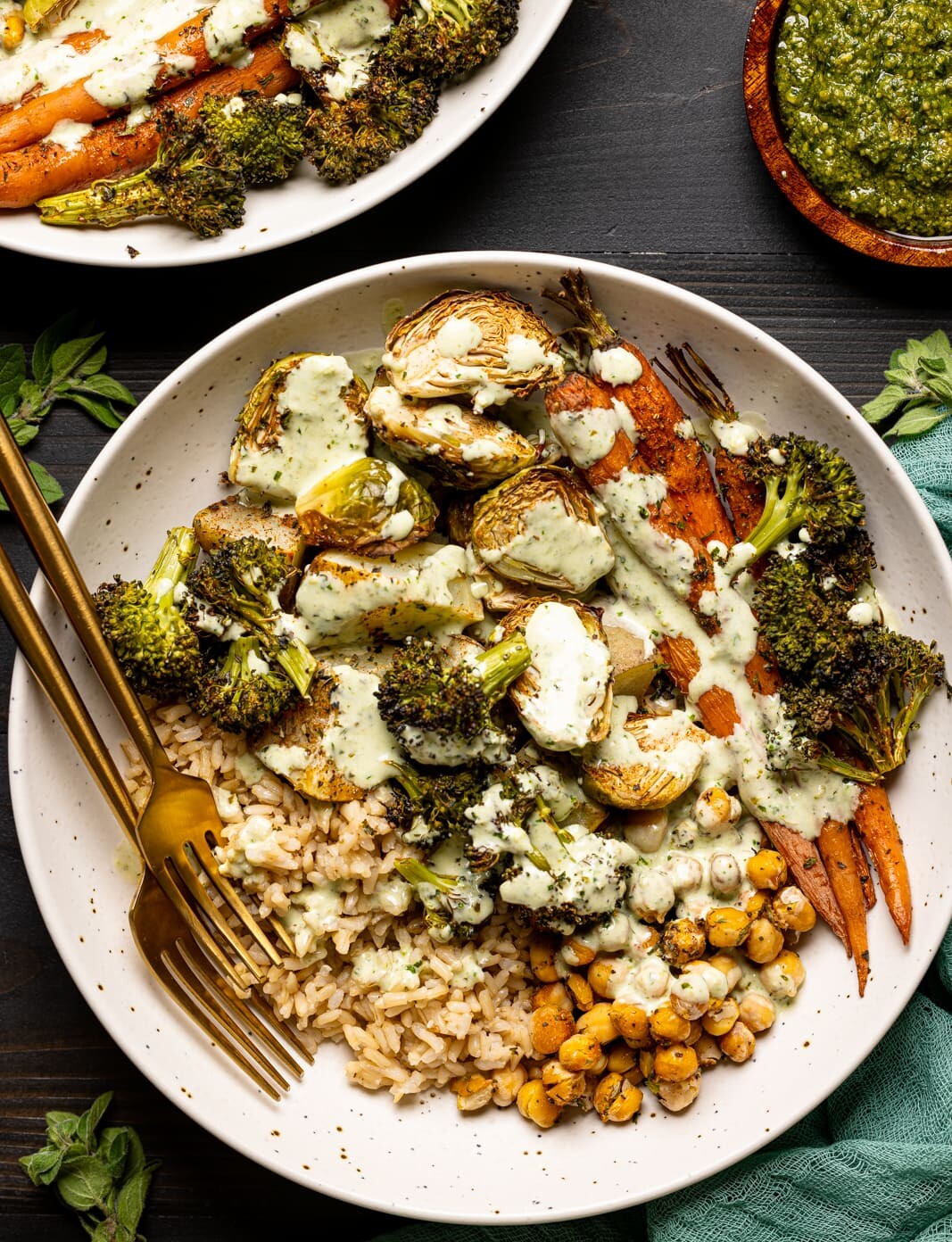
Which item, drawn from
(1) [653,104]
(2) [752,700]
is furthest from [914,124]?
(2) [752,700]

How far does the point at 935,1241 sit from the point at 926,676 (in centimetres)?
180

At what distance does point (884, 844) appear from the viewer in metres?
3.43

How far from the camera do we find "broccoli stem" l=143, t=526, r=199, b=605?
11.1 feet

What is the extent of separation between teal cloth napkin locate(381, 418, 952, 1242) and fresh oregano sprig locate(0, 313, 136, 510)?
111 inches

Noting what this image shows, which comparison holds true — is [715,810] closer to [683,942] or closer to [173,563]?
[683,942]

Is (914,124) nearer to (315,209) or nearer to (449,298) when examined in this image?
(449,298)

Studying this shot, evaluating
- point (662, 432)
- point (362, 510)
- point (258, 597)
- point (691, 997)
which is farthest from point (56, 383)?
point (691, 997)

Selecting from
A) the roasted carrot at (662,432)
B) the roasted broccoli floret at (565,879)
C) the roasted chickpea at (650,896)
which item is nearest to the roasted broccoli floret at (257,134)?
the roasted carrot at (662,432)

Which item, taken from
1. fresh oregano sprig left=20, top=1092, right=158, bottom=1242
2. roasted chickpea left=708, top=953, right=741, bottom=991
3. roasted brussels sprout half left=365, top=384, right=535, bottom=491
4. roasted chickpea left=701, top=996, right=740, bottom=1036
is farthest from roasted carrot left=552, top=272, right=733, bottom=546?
fresh oregano sprig left=20, top=1092, right=158, bottom=1242

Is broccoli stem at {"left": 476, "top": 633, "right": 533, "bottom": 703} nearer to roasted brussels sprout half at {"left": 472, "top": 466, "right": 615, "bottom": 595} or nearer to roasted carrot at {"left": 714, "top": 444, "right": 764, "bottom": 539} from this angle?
roasted brussels sprout half at {"left": 472, "top": 466, "right": 615, "bottom": 595}

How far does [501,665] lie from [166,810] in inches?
44.8

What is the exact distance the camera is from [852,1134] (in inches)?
140

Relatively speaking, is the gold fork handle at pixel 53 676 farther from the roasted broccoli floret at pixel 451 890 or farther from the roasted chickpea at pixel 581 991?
the roasted chickpea at pixel 581 991

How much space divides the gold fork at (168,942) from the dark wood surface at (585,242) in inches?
25.3
